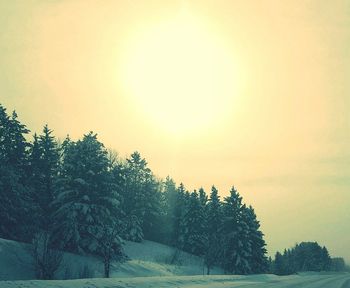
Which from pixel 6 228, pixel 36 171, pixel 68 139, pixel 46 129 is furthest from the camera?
pixel 68 139

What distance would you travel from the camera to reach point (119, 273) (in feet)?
111

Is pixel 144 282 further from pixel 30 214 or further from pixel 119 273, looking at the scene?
pixel 30 214

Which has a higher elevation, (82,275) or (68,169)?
(68,169)

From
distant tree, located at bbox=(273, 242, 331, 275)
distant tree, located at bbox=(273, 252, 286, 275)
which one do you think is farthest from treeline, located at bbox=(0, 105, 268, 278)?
distant tree, located at bbox=(273, 242, 331, 275)

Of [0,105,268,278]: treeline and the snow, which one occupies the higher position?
[0,105,268,278]: treeline

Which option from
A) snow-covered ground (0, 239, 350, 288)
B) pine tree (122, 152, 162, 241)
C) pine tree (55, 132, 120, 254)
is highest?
pine tree (122, 152, 162, 241)

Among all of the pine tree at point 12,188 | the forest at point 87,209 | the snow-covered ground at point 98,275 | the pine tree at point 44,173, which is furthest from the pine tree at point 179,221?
the pine tree at point 12,188

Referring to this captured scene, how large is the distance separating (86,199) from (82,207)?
2.47ft

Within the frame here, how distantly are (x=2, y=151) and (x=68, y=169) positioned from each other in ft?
20.6

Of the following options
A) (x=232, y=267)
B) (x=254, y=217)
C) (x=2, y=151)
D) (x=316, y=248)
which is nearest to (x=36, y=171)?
(x=2, y=151)

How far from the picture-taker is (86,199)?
3462 cm

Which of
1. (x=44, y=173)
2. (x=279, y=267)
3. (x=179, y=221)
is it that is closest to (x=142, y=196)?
(x=179, y=221)

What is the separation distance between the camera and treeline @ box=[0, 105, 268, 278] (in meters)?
33.6

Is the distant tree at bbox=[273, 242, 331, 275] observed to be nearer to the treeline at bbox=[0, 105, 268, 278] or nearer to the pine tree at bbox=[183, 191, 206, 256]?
the pine tree at bbox=[183, 191, 206, 256]
